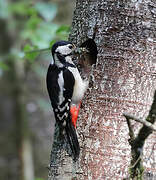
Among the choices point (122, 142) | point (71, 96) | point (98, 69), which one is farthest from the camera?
point (71, 96)

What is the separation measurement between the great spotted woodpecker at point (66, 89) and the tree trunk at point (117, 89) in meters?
0.08

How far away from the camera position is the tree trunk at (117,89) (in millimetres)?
2389

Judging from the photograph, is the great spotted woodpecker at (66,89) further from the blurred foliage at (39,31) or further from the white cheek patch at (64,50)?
the blurred foliage at (39,31)

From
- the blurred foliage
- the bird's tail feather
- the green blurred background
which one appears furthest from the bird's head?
the green blurred background

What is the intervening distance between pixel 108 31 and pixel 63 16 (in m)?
4.29

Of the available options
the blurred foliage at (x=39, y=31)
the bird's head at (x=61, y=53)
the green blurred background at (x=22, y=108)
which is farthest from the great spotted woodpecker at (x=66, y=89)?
the green blurred background at (x=22, y=108)

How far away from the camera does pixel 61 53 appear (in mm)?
3188

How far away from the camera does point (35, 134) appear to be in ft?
23.1

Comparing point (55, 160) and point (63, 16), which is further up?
point (55, 160)

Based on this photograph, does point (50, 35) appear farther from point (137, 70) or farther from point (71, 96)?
point (137, 70)

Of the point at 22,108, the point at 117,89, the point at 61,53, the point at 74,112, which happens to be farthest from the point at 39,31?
the point at 22,108

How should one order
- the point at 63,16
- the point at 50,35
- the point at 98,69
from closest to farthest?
the point at 98,69
the point at 50,35
the point at 63,16

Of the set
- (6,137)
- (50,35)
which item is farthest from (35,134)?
(50,35)

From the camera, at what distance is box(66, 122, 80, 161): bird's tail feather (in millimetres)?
2477
